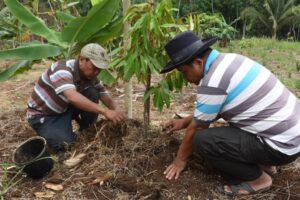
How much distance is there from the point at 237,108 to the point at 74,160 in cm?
135

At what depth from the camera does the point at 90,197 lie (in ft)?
9.90

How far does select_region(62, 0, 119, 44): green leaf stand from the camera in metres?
3.92

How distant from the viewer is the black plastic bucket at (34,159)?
10.3 feet

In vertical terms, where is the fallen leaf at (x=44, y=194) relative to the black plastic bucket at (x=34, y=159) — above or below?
below

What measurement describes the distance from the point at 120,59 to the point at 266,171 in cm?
139

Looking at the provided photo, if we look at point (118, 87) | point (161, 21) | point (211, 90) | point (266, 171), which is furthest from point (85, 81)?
point (118, 87)

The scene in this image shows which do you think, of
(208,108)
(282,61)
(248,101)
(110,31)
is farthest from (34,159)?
(282,61)

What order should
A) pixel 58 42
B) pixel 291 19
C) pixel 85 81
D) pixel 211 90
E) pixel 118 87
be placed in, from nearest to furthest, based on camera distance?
1. pixel 211 90
2. pixel 85 81
3. pixel 58 42
4. pixel 118 87
5. pixel 291 19

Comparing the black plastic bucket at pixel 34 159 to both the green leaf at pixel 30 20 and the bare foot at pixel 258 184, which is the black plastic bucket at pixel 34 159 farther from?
the green leaf at pixel 30 20

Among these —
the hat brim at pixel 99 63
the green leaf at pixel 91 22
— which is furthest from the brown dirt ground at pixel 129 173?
Result: the green leaf at pixel 91 22

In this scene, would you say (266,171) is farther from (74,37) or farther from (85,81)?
(74,37)

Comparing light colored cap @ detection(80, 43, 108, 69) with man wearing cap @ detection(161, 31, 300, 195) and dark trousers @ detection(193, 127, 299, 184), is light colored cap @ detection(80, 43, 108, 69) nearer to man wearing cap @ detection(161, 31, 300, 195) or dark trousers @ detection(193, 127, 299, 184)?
man wearing cap @ detection(161, 31, 300, 195)

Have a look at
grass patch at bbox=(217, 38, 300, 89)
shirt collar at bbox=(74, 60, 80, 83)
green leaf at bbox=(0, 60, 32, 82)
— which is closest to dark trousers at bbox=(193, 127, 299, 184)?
shirt collar at bbox=(74, 60, 80, 83)

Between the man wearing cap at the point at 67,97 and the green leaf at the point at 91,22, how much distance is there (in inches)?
20.7
